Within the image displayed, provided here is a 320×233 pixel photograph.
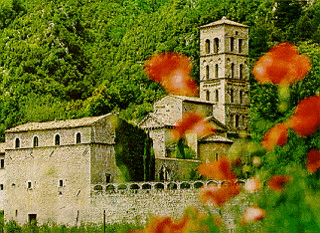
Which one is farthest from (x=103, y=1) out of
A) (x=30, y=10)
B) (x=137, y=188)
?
(x=137, y=188)

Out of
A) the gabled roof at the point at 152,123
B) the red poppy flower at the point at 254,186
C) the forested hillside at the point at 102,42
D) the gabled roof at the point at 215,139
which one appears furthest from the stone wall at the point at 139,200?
the red poppy flower at the point at 254,186

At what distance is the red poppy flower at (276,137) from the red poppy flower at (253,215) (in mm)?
273

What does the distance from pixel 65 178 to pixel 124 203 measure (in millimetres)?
2148

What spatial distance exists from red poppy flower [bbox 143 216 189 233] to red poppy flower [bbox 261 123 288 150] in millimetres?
489

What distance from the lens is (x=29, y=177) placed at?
2581cm

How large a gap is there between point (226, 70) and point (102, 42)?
537 cm

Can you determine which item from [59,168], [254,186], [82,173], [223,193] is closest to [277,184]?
[254,186]

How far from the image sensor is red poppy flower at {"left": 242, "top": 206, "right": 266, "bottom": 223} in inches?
131

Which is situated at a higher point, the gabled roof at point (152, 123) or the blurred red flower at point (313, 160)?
the gabled roof at point (152, 123)

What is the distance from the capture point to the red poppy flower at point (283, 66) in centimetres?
357

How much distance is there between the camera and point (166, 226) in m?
3.26

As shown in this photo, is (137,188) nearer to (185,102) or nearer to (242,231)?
(185,102)

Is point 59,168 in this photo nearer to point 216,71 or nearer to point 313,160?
Result: point 216,71

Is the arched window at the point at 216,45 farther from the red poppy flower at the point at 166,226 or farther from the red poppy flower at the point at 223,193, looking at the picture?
the red poppy flower at the point at 166,226
